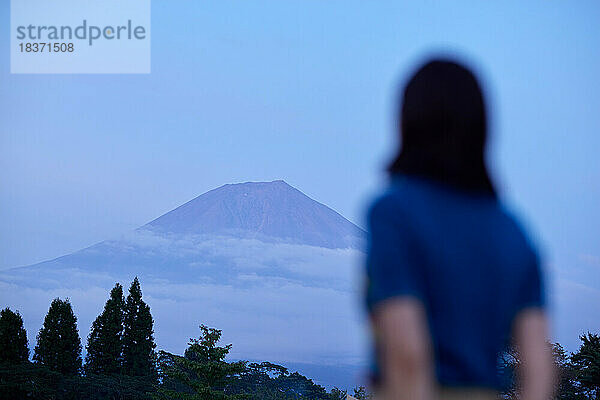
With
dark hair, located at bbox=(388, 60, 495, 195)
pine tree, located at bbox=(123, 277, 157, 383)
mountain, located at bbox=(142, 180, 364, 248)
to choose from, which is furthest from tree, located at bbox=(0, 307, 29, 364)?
mountain, located at bbox=(142, 180, 364, 248)

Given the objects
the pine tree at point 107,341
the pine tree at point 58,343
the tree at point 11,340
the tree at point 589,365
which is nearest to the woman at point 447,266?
the tree at point 589,365

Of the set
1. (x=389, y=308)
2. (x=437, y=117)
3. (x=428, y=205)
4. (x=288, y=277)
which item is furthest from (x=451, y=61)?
(x=288, y=277)

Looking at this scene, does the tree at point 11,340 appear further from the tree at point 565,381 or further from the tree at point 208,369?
the tree at point 565,381

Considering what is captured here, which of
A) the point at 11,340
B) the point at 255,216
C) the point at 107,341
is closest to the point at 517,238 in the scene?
the point at 11,340

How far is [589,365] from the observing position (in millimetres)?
23828

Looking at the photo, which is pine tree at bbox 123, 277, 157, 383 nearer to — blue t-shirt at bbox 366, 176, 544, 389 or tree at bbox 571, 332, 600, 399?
tree at bbox 571, 332, 600, 399

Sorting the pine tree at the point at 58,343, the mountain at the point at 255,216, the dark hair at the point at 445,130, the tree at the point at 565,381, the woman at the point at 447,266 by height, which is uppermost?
the mountain at the point at 255,216

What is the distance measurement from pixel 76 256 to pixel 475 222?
8625 centimetres

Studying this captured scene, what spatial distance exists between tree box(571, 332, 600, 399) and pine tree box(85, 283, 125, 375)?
55.9 ft

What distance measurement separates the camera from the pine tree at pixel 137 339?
3291cm

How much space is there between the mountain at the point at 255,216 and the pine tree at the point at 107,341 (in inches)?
2378

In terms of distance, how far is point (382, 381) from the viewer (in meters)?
1.29

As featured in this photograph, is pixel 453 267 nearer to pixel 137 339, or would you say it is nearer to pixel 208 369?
pixel 208 369

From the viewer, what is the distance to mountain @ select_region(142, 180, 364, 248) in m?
95.4
